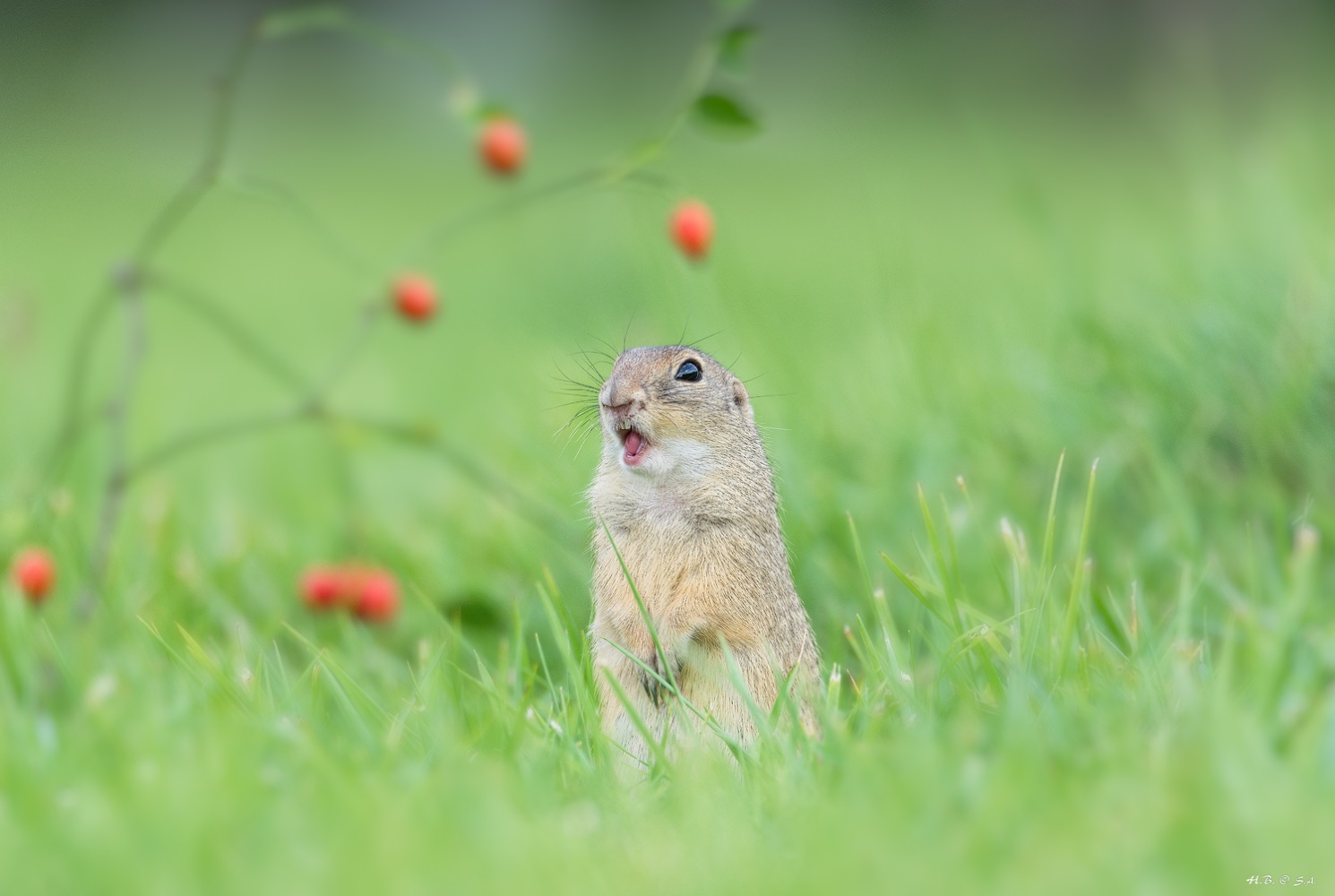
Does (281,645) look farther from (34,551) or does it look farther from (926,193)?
(926,193)

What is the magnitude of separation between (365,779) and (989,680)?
3.45 feet

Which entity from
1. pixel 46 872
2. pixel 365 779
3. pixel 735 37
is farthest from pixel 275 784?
pixel 735 37

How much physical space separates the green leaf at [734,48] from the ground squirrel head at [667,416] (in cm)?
60

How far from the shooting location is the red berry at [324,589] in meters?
3.59

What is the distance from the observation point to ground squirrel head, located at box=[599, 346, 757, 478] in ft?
9.39

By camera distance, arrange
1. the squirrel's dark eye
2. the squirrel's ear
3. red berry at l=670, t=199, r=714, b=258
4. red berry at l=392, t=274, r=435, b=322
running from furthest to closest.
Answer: red berry at l=392, t=274, r=435, b=322 → red berry at l=670, t=199, r=714, b=258 → the squirrel's ear → the squirrel's dark eye

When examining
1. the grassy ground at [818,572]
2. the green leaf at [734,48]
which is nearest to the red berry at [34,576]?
the grassy ground at [818,572]

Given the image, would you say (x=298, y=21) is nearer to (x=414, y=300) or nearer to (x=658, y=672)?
(x=414, y=300)

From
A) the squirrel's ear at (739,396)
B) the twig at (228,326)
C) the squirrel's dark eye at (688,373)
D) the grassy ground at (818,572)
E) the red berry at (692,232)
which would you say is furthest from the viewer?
the twig at (228,326)

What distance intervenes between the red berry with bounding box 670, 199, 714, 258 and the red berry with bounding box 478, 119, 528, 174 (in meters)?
0.44

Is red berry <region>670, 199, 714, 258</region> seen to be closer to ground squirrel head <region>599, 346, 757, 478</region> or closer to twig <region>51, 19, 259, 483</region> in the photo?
ground squirrel head <region>599, 346, 757, 478</region>

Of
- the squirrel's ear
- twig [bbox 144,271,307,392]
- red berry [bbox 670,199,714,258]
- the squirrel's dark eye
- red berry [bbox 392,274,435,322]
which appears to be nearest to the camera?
the squirrel's dark eye

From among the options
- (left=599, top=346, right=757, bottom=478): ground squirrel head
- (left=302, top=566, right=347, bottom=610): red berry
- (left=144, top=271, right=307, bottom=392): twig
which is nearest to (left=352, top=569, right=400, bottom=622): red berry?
(left=302, top=566, right=347, bottom=610): red berry

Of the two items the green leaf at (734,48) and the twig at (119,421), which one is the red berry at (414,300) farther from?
the green leaf at (734,48)
